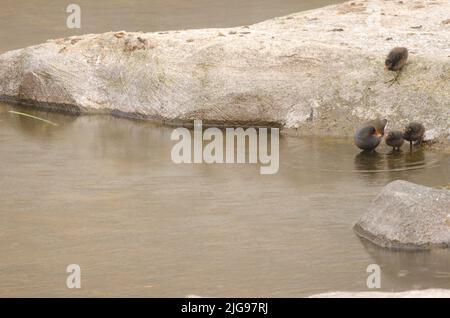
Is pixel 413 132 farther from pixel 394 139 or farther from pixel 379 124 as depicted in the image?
pixel 379 124

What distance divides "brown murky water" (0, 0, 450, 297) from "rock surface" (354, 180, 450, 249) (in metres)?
0.13

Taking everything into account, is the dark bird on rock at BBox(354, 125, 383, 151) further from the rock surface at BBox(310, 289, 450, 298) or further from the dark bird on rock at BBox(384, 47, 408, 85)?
the rock surface at BBox(310, 289, 450, 298)

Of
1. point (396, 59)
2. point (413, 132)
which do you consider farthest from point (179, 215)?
point (396, 59)

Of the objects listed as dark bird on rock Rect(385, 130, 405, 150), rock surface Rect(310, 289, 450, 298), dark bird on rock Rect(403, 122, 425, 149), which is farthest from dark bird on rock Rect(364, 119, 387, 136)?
rock surface Rect(310, 289, 450, 298)

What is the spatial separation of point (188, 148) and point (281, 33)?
2426mm

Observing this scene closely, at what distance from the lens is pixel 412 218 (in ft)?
28.9

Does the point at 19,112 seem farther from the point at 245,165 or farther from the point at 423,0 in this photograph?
the point at 423,0

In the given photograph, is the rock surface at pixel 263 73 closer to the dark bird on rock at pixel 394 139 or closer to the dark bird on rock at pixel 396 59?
the dark bird on rock at pixel 396 59

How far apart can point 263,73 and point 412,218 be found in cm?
434

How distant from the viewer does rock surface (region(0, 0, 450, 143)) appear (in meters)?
12.3

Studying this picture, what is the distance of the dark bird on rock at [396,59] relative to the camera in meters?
12.3

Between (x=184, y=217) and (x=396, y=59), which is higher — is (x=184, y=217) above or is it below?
below

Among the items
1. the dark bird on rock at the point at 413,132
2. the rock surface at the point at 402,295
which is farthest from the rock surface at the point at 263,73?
the rock surface at the point at 402,295
